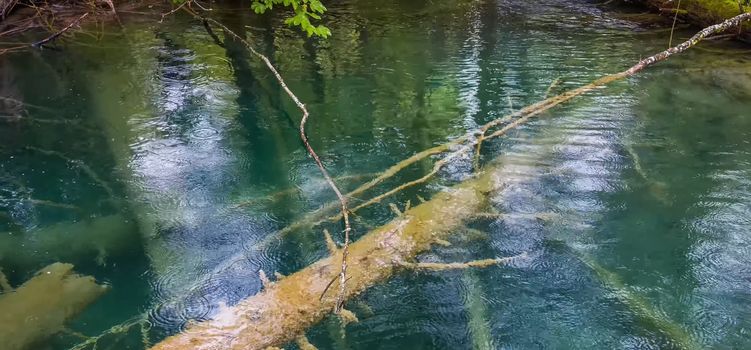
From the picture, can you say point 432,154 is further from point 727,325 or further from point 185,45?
point 185,45

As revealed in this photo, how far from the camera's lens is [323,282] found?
4355mm

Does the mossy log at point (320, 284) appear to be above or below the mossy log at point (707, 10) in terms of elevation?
below

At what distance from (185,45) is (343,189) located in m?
7.34

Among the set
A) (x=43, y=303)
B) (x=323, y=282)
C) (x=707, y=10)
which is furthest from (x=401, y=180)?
(x=707, y=10)

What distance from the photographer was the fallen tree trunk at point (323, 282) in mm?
3871

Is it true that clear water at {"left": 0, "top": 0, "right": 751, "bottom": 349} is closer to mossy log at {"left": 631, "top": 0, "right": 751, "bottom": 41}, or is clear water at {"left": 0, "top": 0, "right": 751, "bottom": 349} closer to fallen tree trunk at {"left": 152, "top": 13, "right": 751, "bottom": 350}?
fallen tree trunk at {"left": 152, "top": 13, "right": 751, "bottom": 350}

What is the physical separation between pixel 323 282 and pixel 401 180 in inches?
86.4

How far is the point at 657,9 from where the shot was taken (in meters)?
13.4

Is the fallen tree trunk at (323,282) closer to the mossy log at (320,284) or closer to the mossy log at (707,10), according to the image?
the mossy log at (320,284)

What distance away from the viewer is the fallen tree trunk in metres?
3.87

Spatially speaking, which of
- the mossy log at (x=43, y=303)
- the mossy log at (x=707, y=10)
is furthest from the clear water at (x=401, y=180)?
the mossy log at (x=707, y=10)

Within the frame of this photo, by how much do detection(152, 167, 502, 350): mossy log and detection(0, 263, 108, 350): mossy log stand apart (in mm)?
963

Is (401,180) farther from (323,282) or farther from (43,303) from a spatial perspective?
(43,303)

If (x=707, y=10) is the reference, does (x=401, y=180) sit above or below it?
below
